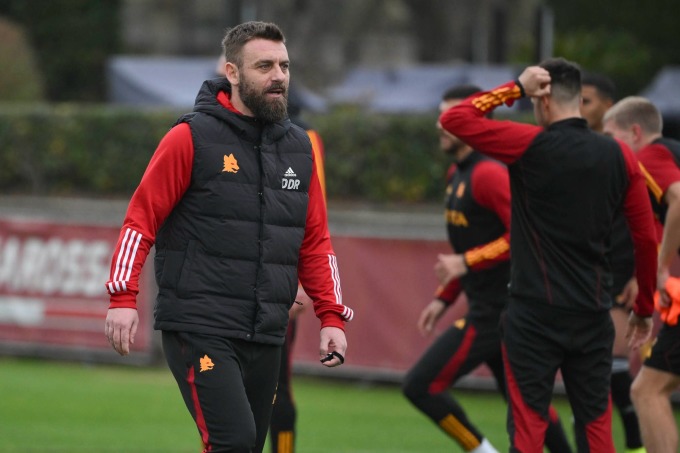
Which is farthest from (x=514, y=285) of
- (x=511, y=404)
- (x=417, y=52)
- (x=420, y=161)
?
(x=417, y=52)

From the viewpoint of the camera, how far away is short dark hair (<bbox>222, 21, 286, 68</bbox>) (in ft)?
20.4

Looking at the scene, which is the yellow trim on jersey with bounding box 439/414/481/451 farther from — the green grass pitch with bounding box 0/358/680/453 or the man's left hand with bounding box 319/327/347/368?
the man's left hand with bounding box 319/327/347/368

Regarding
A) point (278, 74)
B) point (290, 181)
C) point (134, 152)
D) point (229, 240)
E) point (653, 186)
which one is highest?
point (278, 74)

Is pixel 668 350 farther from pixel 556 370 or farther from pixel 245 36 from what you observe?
pixel 245 36

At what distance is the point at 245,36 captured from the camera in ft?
20.4

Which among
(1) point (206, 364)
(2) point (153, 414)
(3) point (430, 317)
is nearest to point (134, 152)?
(2) point (153, 414)

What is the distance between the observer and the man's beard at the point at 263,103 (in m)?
6.18

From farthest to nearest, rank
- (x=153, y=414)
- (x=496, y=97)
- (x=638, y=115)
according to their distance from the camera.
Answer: (x=153, y=414) → (x=638, y=115) → (x=496, y=97)

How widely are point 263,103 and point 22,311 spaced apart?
920cm

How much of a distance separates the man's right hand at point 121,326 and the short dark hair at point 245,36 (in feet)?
4.13

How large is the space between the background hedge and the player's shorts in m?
14.4

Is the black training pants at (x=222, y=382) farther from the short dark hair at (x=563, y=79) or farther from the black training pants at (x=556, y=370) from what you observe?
the short dark hair at (x=563, y=79)

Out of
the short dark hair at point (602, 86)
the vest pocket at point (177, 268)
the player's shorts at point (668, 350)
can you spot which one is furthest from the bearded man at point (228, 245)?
the short dark hair at point (602, 86)

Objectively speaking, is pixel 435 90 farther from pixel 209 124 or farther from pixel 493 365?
pixel 209 124
